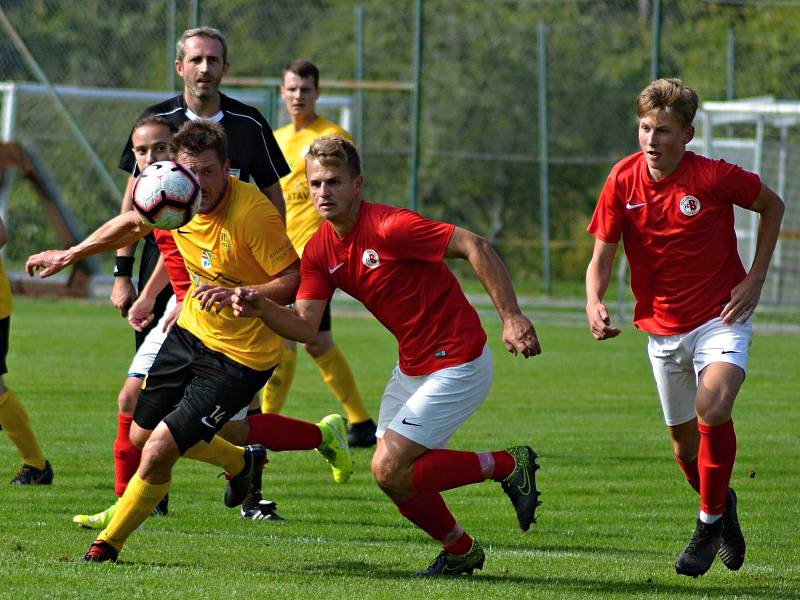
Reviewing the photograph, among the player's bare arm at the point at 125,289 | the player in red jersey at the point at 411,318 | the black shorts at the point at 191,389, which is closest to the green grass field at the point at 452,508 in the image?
the player in red jersey at the point at 411,318

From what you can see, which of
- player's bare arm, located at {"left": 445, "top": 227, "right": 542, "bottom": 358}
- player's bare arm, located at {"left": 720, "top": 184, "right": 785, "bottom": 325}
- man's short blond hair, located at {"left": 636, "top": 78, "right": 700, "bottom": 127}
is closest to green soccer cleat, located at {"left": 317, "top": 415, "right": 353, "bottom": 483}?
player's bare arm, located at {"left": 445, "top": 227, "right": 542, "bottom": 358}

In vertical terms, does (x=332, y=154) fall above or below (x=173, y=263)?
above

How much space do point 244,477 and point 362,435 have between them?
3103 mm

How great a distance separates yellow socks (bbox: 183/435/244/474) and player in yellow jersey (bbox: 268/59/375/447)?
8.34ft

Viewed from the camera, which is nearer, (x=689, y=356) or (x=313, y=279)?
(x=313, y=279)

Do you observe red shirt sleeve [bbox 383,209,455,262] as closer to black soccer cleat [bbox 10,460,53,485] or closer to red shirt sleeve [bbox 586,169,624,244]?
red shirt sleeve [bbox 586,169,624,244]

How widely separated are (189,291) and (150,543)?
3.78 feet

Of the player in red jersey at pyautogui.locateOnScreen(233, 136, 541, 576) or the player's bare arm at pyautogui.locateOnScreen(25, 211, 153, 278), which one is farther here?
the player's bare arm at pyautogui.locateOnScreen(25, 211, 153, 278)

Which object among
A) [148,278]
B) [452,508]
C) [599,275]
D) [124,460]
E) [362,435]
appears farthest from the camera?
[362,435]

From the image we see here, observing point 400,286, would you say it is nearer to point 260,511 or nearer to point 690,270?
point 690,270

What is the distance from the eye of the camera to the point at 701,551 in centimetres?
604

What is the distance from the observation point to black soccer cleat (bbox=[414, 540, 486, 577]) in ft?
19.6

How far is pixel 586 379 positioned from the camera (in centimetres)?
1404

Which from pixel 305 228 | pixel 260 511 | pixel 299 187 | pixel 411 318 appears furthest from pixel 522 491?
pixel 299 187
